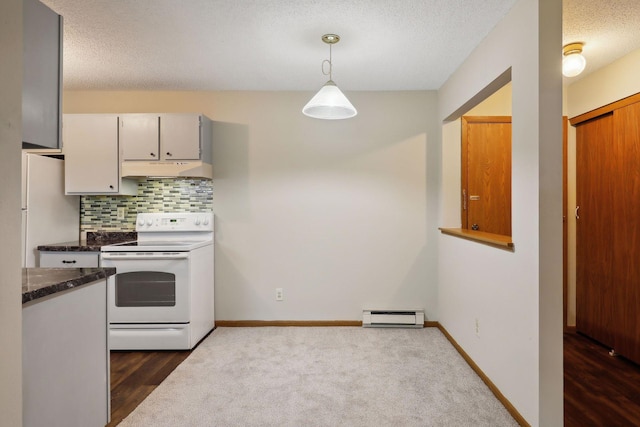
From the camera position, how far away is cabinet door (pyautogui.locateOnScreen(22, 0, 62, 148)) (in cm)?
138

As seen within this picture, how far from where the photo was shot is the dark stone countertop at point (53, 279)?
4.50 ft

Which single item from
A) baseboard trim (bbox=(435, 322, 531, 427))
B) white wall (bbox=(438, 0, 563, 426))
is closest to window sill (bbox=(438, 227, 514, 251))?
white wall (bbox=(438, 0, 563, 426))

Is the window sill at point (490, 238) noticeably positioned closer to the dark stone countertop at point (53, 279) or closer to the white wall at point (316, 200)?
the white wall at point (316, 200)

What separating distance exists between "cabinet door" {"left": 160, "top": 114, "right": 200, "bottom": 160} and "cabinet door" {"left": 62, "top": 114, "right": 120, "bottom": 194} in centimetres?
46

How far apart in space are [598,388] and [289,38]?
123 inches

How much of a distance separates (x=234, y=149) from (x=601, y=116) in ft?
10.9

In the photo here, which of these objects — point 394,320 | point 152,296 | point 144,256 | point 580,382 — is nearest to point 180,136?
point 144,256

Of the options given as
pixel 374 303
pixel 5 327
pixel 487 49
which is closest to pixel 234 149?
pixel 374 303

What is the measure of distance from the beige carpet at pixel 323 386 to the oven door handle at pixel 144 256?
821 mm

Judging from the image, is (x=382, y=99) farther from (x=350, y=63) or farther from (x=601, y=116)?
(x=601, y=116)

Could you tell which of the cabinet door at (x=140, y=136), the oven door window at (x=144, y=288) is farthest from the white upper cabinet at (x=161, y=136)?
the oven door window at (x=144, y=288)

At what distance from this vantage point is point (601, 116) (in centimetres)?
326

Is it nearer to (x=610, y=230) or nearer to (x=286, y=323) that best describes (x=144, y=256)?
(x=286, y=323)

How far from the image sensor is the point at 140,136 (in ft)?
11.6
